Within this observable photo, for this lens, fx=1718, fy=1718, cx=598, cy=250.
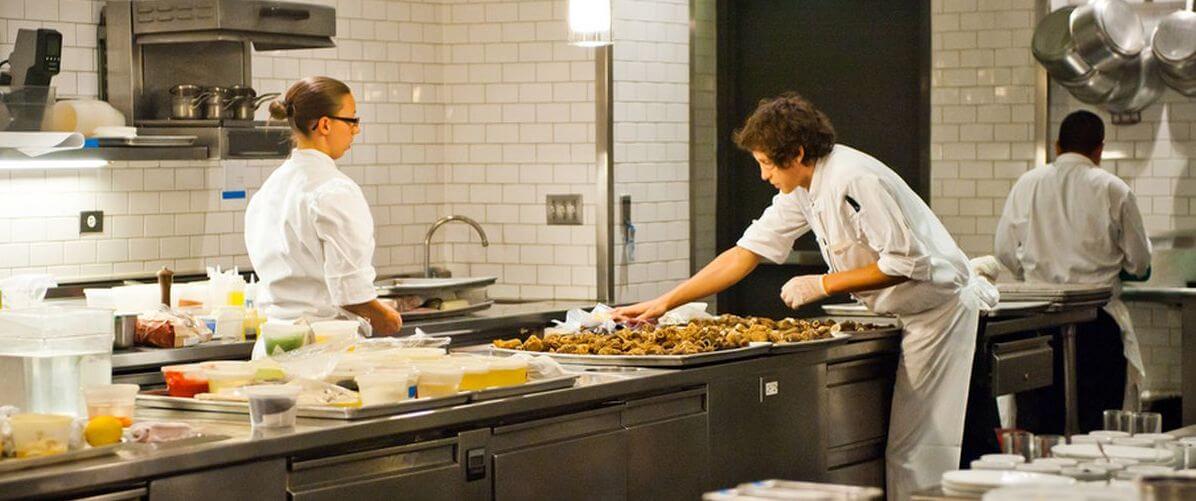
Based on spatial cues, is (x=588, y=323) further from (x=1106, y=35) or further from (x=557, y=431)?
(x=1106, y=35)

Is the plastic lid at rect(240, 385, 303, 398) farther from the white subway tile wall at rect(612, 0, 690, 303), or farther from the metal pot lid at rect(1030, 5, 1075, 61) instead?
the metal pot lid at rect(1030, 5, 1075, 61)

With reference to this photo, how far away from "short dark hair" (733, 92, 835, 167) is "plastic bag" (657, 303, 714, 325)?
26.5 inches

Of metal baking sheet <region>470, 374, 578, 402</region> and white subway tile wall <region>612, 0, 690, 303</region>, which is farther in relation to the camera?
white subway tile wall <region>612, 0, 690, 303</region>

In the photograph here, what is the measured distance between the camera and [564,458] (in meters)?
4.73

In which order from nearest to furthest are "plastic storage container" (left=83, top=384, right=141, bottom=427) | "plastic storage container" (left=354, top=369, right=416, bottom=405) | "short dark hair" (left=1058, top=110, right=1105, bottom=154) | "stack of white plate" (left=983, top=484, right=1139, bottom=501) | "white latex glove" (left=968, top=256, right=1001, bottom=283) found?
"stack of white plate" (left=983, top=484, right=1139, bottom=501) < "plastic storage container" (left=83, top=384, right=141, bottom=427) < "plastic storage container" (left=354, top=369, right=416, bottom=405) < "white latex glove" (left=968, top=256, right=1001, bottom=283) < "short dark hair" (left=1058, top=110, right=1105, bottom=154)

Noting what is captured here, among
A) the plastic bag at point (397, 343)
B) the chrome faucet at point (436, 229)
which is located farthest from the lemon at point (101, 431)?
the chrome faucet at point (436, 229)

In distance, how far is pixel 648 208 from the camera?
29.2 ft

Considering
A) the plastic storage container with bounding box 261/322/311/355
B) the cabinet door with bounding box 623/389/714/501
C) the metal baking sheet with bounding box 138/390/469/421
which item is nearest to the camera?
the metal baking sheet with bounding box 138/390/469/421

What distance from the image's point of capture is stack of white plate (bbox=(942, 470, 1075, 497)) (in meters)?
3.26

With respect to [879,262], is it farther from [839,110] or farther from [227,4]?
[839,110]

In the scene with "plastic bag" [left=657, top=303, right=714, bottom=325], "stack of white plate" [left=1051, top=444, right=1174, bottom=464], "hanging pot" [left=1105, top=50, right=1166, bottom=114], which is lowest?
"stack of white plate" [left=1051, top=444, right=1174, bottom=464]

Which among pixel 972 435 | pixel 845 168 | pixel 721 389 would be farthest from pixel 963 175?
pixel 721 389

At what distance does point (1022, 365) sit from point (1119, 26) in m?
2.52

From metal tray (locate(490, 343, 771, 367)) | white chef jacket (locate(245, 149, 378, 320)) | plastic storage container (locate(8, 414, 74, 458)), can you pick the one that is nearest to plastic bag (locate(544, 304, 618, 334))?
metal tray (locate(490, 343, 771, 367))
